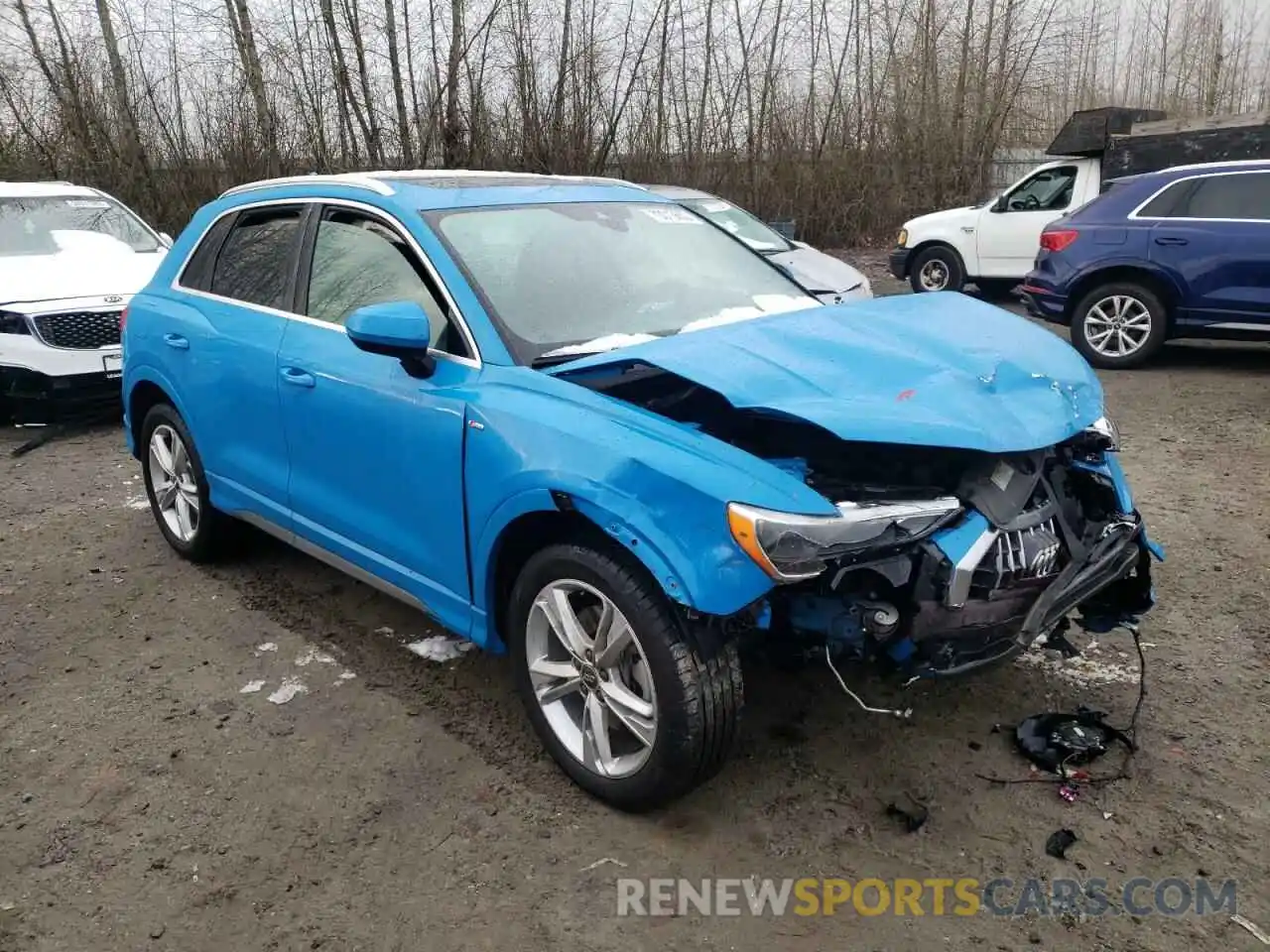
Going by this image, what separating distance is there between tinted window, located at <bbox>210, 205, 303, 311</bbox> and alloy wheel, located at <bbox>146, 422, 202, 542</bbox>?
838mm

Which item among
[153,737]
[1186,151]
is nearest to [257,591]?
[153,737]

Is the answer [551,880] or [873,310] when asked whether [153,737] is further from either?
[873,310]

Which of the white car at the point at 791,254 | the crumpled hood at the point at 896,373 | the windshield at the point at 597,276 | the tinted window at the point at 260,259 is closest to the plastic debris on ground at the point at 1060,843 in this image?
the crumpled hood at the point at 896,373

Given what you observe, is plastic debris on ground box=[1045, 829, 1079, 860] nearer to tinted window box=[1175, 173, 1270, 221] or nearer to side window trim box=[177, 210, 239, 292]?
side window trim box=[177, 210, 239, 292]

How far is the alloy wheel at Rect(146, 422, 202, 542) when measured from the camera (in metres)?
4.77

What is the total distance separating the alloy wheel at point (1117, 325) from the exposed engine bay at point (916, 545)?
6.54 metres

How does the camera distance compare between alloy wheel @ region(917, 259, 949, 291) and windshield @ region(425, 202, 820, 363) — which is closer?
windshield @ region(425, 202, 820, 363)

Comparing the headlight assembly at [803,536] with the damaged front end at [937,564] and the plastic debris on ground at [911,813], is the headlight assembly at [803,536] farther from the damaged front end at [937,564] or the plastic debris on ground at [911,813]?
the plastic debris on ground at [911,813]

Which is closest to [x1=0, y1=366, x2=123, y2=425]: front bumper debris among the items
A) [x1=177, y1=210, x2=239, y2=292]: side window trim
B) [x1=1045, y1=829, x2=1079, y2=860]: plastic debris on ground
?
[x1=177, y1=210, x2=239, y2=292]: side window trim

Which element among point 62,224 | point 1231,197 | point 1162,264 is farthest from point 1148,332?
point 62,224

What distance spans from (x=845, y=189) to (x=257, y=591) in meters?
14.5

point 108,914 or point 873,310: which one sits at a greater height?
point 873,310

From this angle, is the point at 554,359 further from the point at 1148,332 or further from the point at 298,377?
the point at 1148,332

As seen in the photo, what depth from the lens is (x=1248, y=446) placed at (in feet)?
21.2
